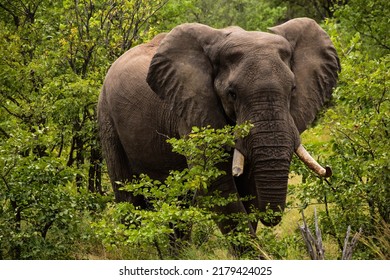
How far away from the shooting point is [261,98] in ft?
26.9

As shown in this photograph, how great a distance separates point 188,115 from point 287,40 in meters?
1.07

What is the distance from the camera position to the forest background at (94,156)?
8438 mm

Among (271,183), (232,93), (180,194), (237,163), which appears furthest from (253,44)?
(180,194)

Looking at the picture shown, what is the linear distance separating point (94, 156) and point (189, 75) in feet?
10.3

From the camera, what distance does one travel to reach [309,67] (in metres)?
9.13

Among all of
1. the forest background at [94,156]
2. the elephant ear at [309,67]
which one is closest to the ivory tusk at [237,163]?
the forest background at [94,156]

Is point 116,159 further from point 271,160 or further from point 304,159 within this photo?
point 271,160

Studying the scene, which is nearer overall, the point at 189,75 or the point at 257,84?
the point at 257,84

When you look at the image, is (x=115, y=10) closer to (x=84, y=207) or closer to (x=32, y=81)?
(x=32, y=81)

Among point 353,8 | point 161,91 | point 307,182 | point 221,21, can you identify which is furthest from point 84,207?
point 221,21

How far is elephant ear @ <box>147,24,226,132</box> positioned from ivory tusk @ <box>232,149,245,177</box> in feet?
1.72

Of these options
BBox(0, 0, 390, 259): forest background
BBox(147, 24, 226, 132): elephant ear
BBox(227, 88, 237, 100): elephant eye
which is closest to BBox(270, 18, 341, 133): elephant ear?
BBox(0, 0, 390, 259): forest background

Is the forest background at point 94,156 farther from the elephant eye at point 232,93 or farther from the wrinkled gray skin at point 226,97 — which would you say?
the elephant eye at point 232,93

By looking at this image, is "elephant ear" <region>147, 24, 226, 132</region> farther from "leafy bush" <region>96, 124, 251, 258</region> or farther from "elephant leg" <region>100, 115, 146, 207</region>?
"elephant leg" <region>100, 115, 146, 207</region>
